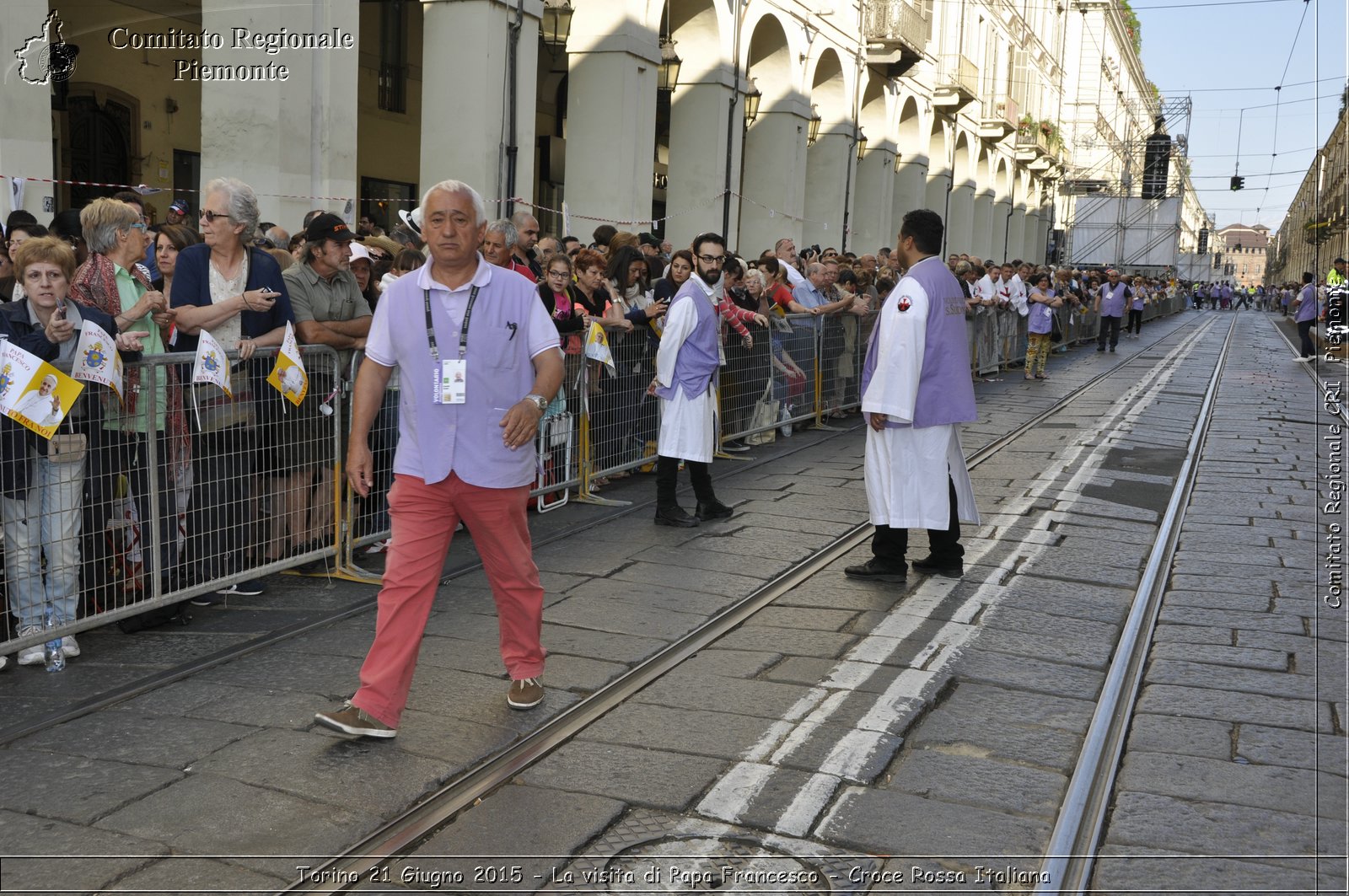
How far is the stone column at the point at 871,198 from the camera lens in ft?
96.6

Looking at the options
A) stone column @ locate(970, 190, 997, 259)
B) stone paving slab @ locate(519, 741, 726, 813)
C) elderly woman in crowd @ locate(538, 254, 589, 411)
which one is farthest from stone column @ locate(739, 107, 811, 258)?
stone column @ locate(970, 190, 997, 259)

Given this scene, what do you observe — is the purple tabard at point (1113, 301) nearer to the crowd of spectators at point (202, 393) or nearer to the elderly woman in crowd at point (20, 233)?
the crowd of spectators at point (202, 393)

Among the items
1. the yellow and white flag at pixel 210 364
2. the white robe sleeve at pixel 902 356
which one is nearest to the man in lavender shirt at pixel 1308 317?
the white robe sleeve at pixel 902 356

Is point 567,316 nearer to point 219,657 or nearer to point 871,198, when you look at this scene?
point 219,657

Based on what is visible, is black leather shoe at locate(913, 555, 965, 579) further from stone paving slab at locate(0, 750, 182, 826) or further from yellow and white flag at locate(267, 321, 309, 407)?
stone paving slab at locate(0, 750, 182, 826)

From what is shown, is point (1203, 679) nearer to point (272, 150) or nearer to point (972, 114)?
point (272, 150)

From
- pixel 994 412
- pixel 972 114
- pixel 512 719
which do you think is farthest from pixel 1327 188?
pixel 512 719

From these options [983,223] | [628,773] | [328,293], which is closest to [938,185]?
[983,223]

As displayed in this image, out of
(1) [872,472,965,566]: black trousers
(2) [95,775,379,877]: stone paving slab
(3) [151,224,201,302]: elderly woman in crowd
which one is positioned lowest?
(2) [95,775,379,877]: stone paving slab

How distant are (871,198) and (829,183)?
3.37m

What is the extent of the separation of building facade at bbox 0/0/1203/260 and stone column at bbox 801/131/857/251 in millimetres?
38

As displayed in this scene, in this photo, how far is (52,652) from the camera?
520 cm

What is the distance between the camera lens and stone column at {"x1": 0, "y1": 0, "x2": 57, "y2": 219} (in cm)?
962

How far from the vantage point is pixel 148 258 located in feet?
24.3
